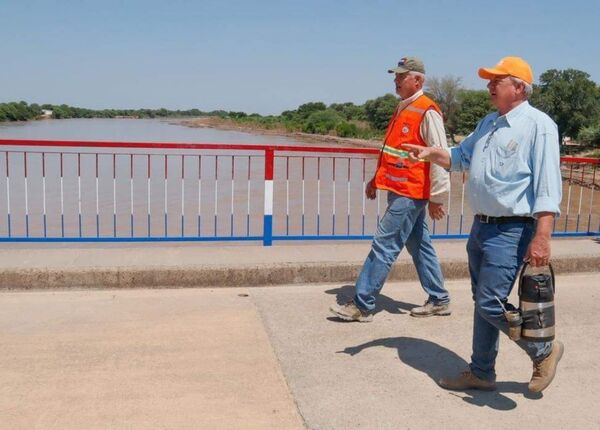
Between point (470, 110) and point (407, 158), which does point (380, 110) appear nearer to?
point (470, 110)

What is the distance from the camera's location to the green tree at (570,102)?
138 ft

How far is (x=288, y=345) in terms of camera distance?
4438mm

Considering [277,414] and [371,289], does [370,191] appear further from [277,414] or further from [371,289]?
[277,414]

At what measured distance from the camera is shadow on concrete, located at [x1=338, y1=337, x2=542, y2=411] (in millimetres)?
3646

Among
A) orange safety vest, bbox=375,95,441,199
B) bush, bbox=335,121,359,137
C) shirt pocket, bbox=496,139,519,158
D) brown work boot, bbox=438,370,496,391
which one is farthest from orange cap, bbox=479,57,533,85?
bush, bbox=335,121,359,137

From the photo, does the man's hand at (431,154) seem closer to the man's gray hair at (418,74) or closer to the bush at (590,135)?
the man's gray hair at (418,74)

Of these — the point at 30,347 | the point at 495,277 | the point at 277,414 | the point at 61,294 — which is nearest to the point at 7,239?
the point at 61,294

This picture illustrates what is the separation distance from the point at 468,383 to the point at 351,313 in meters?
1.33

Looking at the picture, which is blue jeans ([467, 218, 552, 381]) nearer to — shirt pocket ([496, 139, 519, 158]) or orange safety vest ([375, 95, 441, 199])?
shirt pocket ([496, 139, 519, 158])

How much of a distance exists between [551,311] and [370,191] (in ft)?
6.93

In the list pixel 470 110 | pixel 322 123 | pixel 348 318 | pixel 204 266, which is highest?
pixel 470 110

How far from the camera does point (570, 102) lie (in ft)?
139

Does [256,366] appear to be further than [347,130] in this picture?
No

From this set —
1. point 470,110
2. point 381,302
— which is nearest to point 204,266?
point 381,302
